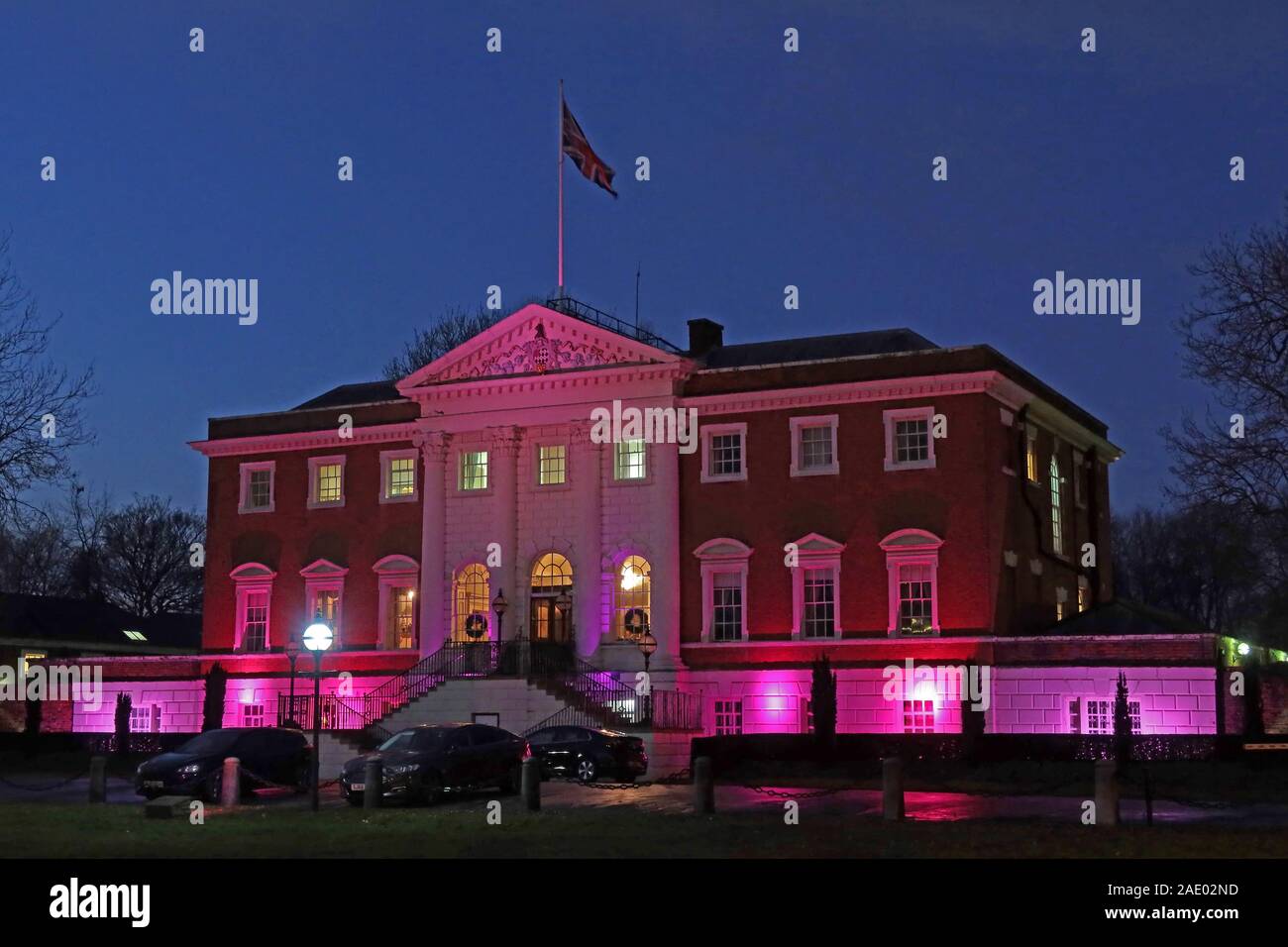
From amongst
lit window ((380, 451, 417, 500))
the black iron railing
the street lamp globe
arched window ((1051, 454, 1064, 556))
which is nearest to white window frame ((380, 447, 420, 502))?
lit window ((380, 451, 417, 500))

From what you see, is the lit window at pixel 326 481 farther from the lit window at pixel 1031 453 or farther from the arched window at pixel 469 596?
the lit window at pixel 1031 453

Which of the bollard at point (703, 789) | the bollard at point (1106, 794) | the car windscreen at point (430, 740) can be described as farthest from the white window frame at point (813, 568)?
the bollard at point (1106, 794)

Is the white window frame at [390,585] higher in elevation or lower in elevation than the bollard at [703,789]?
higher

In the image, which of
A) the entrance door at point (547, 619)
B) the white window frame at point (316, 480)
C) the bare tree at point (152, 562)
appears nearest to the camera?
the entrance door at point (547, 619)

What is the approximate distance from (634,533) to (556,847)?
93.4 feet

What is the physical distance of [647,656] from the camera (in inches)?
1941

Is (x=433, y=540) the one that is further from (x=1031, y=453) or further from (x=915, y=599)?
(x=1031, y=453)

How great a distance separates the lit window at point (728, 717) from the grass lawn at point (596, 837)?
19.3m

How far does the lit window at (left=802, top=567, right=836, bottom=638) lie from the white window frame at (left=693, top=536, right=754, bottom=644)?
6.39 ft

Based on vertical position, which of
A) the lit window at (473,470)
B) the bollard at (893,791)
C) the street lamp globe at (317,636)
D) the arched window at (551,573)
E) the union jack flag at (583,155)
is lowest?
the bollard at (893,791)

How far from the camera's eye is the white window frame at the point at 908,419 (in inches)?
1896

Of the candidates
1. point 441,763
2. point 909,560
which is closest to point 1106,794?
point 441,763

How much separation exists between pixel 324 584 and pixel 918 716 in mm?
21353
